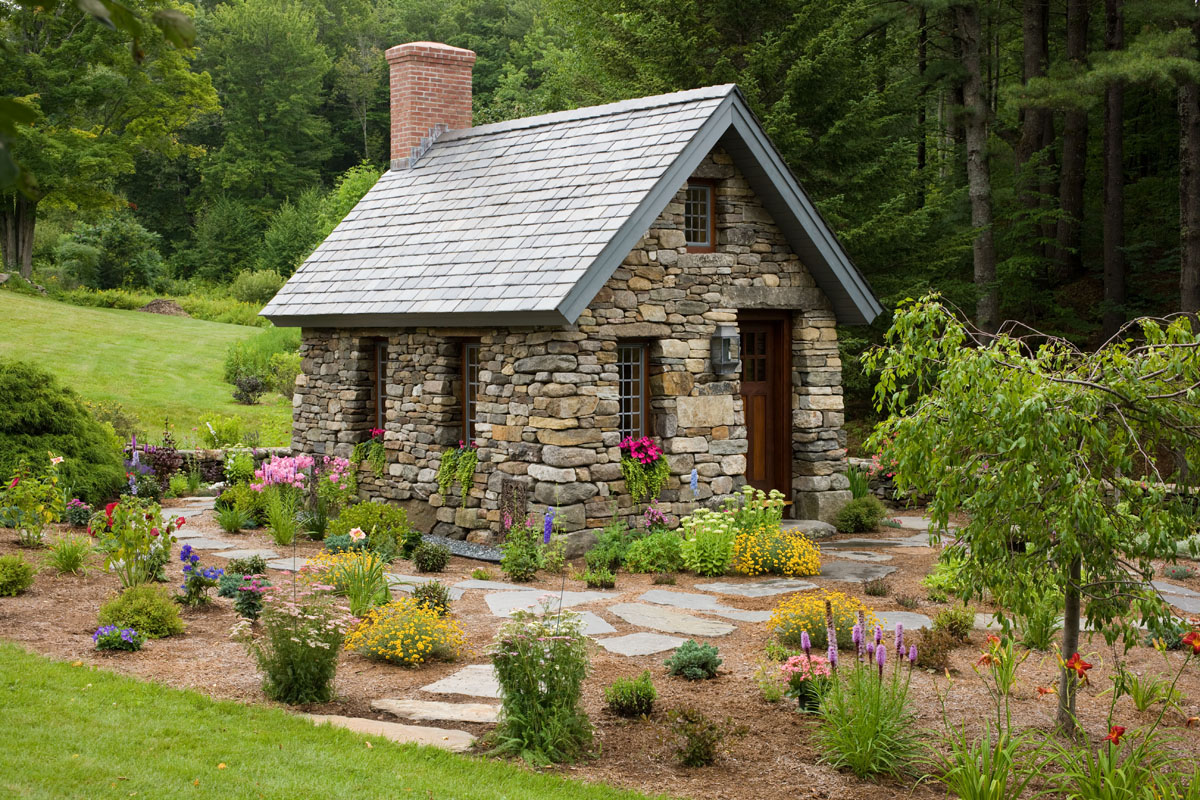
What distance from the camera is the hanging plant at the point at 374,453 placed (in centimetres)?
1341

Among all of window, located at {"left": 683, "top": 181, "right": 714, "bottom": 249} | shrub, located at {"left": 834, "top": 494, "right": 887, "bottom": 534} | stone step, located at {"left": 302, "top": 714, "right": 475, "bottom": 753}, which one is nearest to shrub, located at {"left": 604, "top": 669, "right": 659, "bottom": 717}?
stone step, located at {"left": 302, "top": 714, "right": 475, "bottom": 753}

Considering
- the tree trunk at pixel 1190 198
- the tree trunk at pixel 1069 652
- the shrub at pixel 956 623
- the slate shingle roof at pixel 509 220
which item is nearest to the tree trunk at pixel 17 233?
the slate shingle roof at pixel 509 220

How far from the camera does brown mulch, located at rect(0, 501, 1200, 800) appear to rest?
5.46 meters

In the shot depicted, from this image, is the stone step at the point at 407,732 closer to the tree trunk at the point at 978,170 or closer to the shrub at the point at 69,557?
the shrub at the point at 69,557

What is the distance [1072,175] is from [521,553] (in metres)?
17.3

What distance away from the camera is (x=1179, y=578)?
10.6m

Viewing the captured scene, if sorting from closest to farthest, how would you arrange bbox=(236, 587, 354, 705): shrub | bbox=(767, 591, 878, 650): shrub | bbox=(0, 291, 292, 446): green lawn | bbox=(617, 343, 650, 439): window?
bbox=(236, 587, 354, 705): shrub < bbox=(767, 591, 878, 650): shrub < bbox=(617, 343, 650, 439): window < bbox=(0, 291, 292, 446): green lawn

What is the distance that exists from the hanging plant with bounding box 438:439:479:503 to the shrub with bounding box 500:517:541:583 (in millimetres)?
1192

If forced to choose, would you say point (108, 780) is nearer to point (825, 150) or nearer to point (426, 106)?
point (426, 106)

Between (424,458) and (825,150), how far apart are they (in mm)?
10089

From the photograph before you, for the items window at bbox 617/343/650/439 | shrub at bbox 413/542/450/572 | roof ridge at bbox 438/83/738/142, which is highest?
roof ridge at bbox 438/83/738/142

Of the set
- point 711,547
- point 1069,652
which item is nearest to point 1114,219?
point 711,547

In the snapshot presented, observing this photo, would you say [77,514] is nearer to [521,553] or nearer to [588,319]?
[521,553]

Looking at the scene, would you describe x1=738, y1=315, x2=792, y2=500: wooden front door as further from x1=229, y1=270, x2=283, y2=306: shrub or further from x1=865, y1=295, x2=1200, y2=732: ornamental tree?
x1=229, y1=270, x2=283, y2=306: shrub
